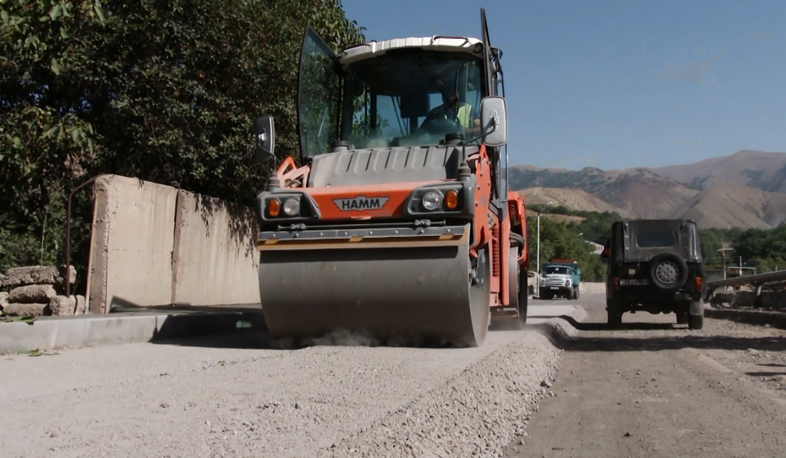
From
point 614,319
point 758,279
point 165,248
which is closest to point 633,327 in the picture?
point 614,319

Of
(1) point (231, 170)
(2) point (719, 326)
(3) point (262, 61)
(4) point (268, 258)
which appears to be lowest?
(2) point (719, 326)

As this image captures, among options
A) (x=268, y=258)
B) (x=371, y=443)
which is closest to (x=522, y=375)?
(x=268, y=258)

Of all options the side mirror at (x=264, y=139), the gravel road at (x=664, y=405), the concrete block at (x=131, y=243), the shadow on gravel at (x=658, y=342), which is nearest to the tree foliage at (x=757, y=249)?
the shadow on gravel at (x=658, y=342)

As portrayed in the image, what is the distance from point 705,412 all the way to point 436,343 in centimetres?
285

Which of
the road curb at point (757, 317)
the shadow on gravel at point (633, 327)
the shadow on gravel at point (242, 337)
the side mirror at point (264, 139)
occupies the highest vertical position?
the side mirror at point (264, 139)

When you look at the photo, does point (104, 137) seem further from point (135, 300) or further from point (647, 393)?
point (647, 393)

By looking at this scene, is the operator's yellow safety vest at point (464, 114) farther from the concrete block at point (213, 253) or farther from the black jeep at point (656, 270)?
the black jeep at point (656, 270)

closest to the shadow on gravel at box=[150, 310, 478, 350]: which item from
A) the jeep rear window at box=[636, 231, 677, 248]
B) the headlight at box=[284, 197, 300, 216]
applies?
the headlight at box=[284, 197, 300, 216]

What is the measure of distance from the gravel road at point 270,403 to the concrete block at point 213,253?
21.8 ft

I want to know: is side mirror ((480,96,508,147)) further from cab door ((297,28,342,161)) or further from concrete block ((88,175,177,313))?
concrete block ((88,175,177,313))

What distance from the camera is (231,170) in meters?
16.0

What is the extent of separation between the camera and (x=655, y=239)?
637 inches

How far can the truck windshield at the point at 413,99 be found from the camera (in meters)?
9.26

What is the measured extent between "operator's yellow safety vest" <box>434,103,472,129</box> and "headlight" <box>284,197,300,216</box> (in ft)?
7.35
